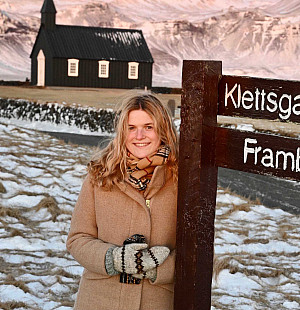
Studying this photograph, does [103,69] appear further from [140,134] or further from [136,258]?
[136,258]

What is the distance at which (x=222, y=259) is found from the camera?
561 centimetres

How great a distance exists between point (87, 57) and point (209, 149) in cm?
2211

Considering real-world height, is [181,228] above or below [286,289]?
above

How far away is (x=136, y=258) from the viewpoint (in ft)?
8.18

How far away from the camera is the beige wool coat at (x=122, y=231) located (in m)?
2.62

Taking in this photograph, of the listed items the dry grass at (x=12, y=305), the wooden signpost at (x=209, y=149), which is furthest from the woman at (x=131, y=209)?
the dry grass at (x=12, y=305)

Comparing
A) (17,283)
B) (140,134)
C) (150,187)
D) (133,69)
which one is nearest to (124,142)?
(140,134)

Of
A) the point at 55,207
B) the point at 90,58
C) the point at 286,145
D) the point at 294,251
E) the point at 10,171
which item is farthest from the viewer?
the point at 90,58

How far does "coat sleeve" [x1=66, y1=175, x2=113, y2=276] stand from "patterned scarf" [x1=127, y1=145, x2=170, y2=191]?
20 centimetres

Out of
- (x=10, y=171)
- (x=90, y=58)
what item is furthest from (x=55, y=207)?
(x=90, y=58)

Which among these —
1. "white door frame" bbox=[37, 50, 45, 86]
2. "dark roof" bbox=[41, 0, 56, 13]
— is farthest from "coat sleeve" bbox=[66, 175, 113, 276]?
"white door frame" bbox=[37, 50, 45, 86]

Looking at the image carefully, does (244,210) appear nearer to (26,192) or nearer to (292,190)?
(292,190)

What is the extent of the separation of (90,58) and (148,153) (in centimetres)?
2193

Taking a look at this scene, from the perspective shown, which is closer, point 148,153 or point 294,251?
point 148,153
